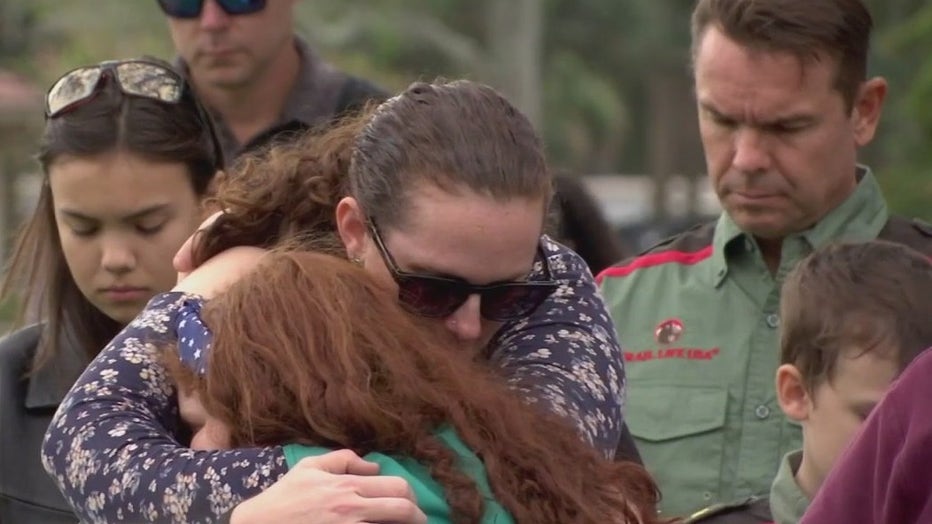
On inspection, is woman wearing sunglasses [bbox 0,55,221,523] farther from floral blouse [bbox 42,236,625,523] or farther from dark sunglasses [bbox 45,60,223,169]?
floral blouse [bbox 42,236,625,523]

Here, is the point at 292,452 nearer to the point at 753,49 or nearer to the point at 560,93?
the point at 753,49

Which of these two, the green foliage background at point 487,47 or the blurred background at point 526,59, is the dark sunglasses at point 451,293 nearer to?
the green foliage background at point 487,47

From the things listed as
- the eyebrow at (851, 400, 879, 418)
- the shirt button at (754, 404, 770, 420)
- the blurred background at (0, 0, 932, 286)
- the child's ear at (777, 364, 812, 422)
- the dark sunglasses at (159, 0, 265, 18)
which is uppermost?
the dark sunglasses at (159, 0, 265, 18)

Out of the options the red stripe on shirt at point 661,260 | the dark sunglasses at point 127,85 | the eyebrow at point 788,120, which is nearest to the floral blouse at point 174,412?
the dark sunglasses at point 127,85

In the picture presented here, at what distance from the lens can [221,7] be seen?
16.2ft

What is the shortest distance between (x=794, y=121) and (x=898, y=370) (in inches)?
32.5

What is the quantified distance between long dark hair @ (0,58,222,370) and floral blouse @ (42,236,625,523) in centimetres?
104

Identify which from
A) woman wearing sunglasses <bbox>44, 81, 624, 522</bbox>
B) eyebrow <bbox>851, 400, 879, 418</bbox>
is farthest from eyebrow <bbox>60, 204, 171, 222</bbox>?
eyebrow <bbox>851, 400, 879, 418</bbox>

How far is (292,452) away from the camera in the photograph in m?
2.58

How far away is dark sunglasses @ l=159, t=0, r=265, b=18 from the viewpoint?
4.94 metres

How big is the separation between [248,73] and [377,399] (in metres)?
2.46

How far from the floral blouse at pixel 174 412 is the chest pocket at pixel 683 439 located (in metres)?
1.20

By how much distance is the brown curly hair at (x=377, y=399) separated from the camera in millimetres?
2547

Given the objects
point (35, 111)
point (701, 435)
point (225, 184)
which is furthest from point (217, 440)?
point (35, 111)
